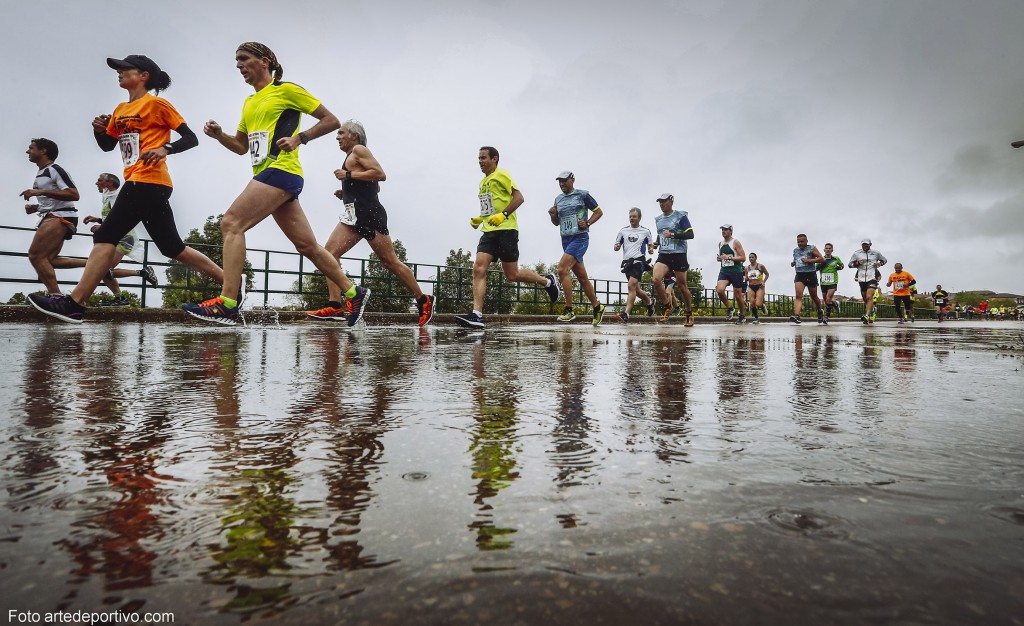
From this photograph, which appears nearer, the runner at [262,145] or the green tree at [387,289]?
the runner at [262,145]

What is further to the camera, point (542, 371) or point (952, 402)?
point (542, 371)

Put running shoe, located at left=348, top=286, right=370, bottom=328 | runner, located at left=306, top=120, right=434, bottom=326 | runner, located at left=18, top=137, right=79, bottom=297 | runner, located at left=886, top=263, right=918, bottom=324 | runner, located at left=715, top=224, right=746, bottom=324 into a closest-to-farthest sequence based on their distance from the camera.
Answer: running shoe, located at left=348, top=286, right=370, bottom=328, runner, located at left=306, top=120, right=434, bottom=326, runner, located at left=18, top=137, right=79, bottom=297, runner, located at left=715, top=224, right=746, bottom=324, runner, located at left=886, top=263, right=918, bottom=324

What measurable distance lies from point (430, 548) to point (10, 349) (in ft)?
12.7

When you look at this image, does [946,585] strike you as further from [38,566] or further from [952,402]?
[952,402]

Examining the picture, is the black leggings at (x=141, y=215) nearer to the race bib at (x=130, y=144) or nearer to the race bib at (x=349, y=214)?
the race bib at (x=130, y=144)

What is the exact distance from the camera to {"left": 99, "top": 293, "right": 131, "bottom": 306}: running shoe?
968cm

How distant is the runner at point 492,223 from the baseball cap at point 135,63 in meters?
3.29

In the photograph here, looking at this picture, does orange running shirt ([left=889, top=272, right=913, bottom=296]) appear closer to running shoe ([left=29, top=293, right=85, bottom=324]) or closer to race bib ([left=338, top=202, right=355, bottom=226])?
race bib ([left=338, top=202, right=355, bottom=226])

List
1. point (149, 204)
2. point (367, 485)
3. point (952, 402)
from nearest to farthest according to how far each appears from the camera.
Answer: point (367, 485) → point (952, 402) → point (149, 204)

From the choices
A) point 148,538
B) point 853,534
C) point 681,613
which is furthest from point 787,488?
point 148,538

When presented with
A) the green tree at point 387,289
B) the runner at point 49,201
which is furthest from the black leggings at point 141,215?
the green tree at point 387,289

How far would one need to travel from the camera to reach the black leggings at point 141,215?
15.4ft

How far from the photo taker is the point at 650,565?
62 centimetres

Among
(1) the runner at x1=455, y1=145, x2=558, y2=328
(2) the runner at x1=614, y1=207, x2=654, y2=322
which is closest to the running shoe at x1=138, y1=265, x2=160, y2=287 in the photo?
(1) the runner at x1=455, y1=145, x2=558, y2=328
